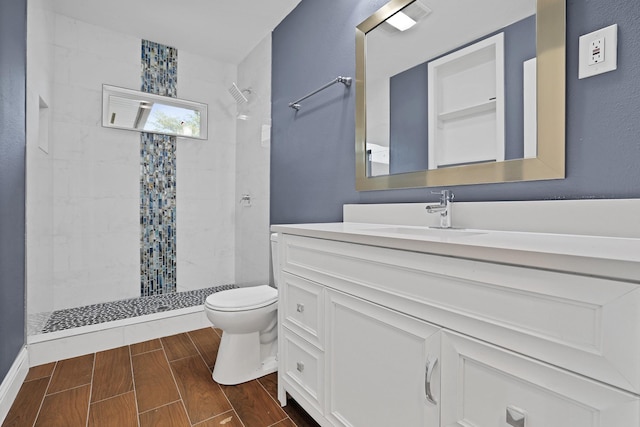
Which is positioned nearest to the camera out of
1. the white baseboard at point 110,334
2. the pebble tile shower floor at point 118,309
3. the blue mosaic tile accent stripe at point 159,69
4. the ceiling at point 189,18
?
the white baseboard at point 110,334

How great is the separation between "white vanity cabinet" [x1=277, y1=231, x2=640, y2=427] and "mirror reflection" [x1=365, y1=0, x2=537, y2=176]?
61 centimetres

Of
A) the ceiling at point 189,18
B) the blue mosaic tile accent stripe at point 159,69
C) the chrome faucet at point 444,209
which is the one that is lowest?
the chrome faucet at point 444,209

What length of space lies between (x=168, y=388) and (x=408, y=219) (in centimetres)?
154

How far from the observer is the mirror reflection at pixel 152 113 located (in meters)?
2.72

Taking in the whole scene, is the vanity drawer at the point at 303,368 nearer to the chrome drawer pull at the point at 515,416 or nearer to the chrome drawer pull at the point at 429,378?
the chrome drawer pull at the point at 429,378

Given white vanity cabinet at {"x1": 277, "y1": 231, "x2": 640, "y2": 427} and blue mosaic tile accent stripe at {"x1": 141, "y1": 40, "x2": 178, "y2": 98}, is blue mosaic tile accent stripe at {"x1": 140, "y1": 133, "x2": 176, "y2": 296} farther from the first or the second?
white vanity cabinet at {"x1": 277, "y1": 231, "x2": 640, "y2": 427}

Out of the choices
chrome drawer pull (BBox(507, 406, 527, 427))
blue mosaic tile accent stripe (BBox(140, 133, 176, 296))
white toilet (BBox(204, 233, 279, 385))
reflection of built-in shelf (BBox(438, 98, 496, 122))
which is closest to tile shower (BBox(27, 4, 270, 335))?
blue mosaic tile accent stripe (BBox(140, 133, 176, 296))

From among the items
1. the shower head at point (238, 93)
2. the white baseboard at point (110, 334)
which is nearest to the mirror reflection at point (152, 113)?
the shower head at point (238, 93)

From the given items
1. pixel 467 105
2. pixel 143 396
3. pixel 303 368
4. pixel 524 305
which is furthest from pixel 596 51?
pixel 143 396

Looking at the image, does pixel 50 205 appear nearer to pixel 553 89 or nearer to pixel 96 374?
pixel 96 374

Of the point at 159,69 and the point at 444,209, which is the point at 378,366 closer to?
the point at 444,209

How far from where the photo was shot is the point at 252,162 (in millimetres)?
3025

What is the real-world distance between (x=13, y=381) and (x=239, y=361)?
1101mm

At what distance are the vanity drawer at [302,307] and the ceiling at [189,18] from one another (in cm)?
211
